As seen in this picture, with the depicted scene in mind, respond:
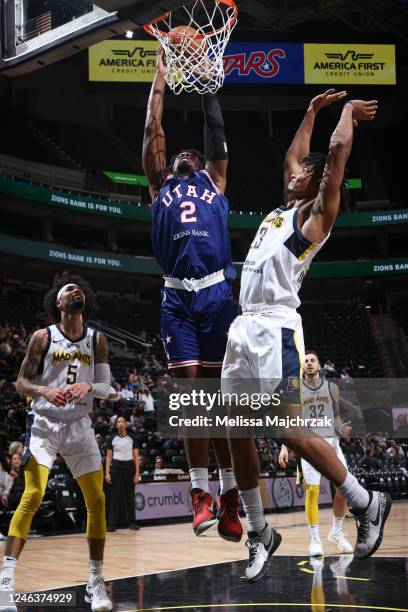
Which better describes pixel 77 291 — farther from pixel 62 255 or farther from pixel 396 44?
pixel 396 44

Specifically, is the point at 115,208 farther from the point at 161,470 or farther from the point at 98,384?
the point at 98,384

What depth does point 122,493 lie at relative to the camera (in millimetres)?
12766

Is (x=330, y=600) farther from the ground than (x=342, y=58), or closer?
closer

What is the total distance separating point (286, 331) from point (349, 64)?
27.0 m

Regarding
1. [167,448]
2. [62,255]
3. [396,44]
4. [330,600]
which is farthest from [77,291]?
[396,44]

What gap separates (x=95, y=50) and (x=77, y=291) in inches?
979

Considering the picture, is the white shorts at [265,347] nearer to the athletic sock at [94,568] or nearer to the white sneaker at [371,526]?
the white sneaker at [371,526]

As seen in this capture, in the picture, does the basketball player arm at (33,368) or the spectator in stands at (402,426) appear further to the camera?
the spectator in stands at (402,426)

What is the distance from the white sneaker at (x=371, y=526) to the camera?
174 inches

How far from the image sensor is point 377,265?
30.1 m

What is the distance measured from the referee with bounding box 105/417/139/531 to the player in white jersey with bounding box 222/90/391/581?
8.17 metres

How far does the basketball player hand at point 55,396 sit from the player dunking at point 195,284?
3.73 feet

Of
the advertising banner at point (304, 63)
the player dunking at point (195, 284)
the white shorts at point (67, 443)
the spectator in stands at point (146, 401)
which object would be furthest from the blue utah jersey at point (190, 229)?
the advertising banner at point (304, 63)

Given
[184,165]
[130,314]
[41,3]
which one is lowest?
[184,165]
